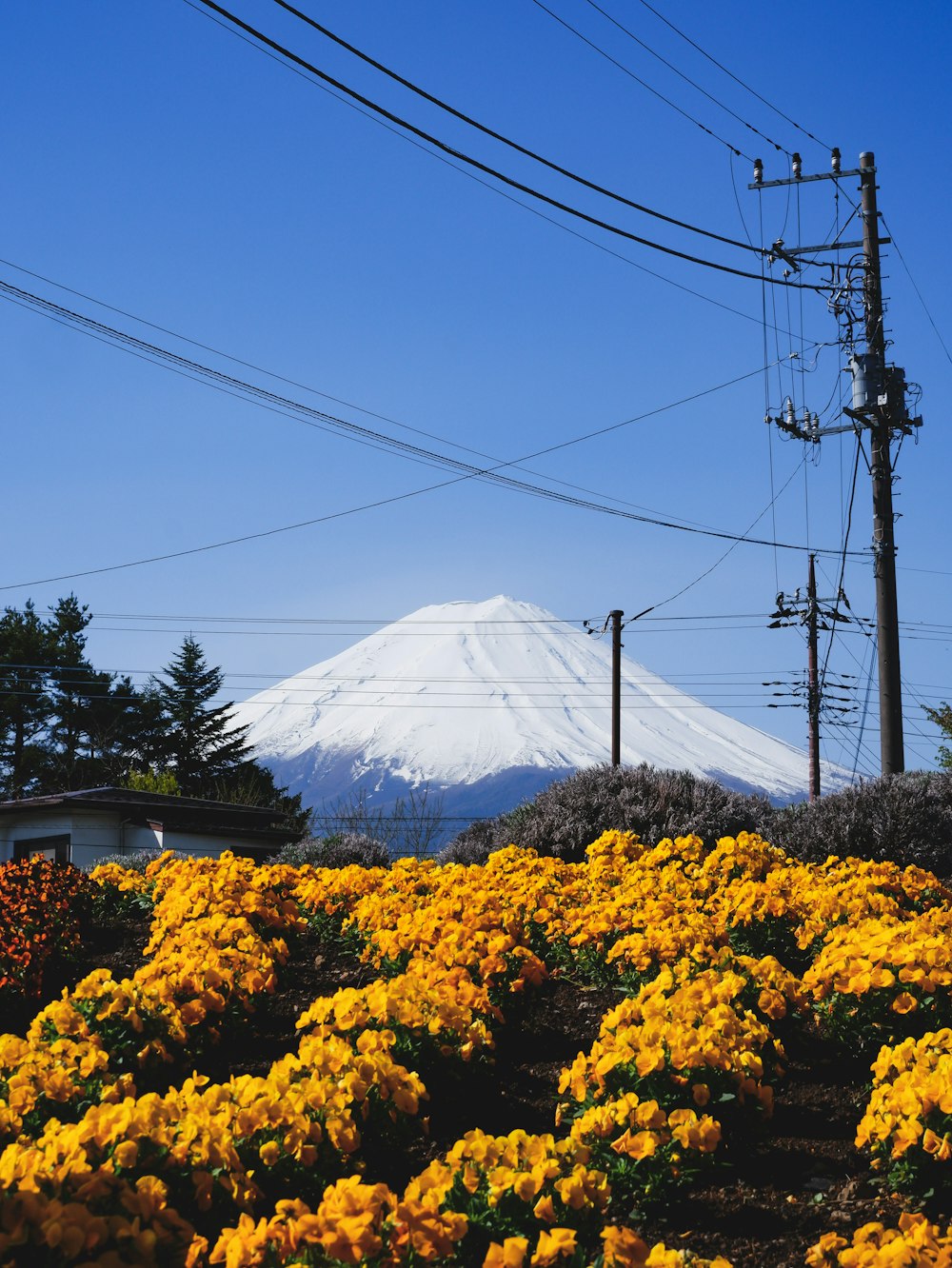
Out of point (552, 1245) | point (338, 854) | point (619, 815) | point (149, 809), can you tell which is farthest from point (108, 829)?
point (552, 1245)

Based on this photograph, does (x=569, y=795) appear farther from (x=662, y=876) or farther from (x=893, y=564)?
(x=893, y=564)

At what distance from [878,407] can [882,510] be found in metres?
1.82

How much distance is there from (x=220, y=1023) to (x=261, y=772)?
154 ft

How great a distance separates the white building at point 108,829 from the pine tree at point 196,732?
29.4 metres

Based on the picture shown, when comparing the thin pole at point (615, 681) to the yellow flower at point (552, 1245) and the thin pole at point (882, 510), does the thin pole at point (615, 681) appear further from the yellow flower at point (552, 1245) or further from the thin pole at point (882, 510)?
the yellow flower at point (552, 1245)

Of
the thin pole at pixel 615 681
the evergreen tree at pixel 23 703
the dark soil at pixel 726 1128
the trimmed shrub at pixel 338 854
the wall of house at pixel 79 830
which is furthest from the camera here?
the evergreen tree at pixel 23 703

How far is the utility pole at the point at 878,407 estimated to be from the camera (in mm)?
16484

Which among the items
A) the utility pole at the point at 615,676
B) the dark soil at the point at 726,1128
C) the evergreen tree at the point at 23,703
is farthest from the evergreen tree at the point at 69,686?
the dark soil at the point at 726,1128

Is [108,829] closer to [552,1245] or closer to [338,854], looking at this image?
[338,854]

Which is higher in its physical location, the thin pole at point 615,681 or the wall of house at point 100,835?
the thin pole at point 615,681

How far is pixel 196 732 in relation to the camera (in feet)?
179

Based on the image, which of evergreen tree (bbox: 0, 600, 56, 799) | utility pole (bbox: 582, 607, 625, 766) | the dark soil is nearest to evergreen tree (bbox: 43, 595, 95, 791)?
evergreen tree (bbox: 0, 600, 56, 799)

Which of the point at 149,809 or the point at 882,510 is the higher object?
the point at 882,510

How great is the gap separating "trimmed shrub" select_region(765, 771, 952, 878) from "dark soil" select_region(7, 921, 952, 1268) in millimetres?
5835
